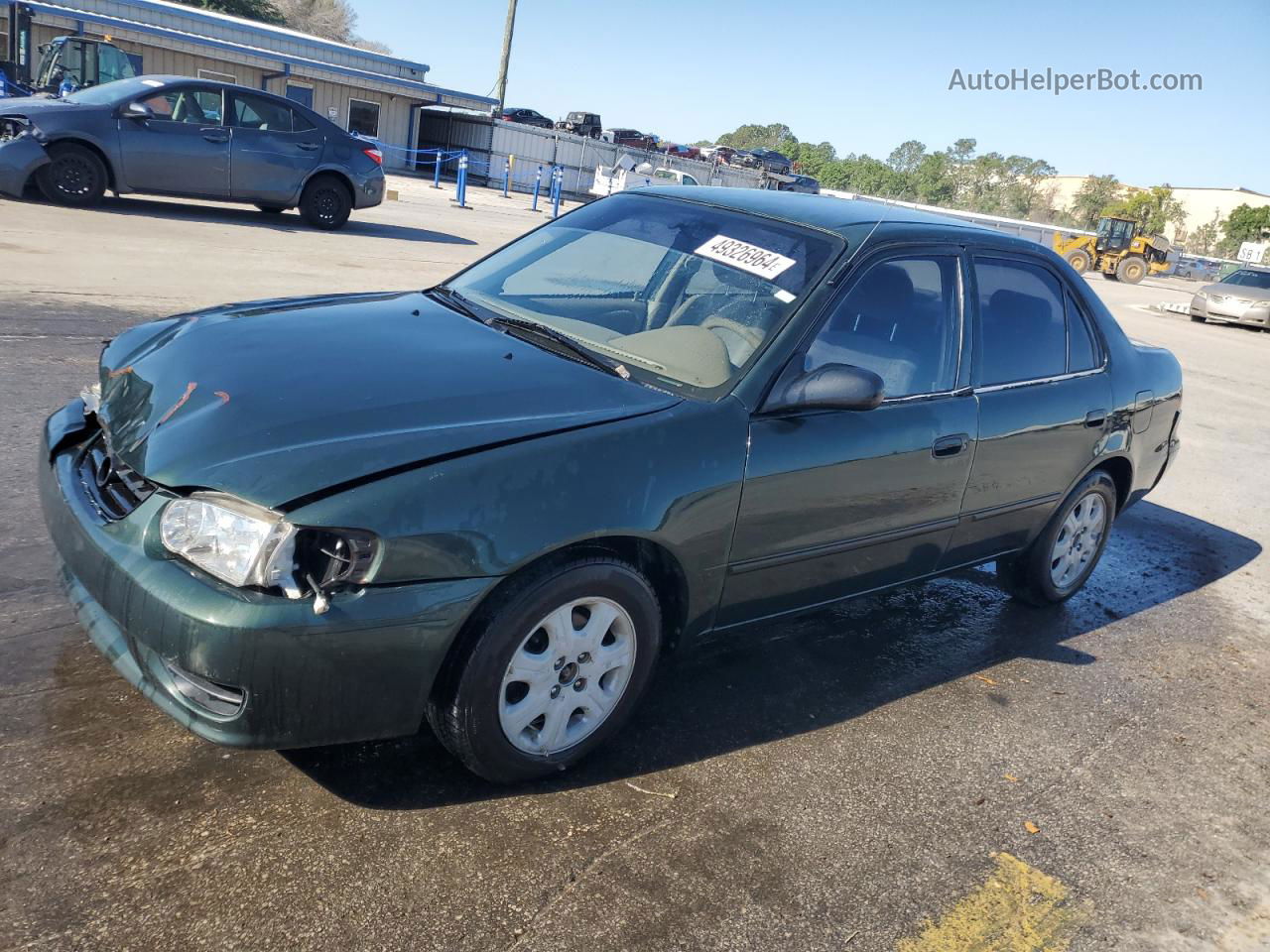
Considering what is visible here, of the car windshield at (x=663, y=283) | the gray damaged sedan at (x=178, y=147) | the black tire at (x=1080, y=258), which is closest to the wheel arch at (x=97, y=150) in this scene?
the gray damaged sedan at (x=178, y=147)

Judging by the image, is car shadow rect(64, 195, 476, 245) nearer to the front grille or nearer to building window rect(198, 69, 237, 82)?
the front grille

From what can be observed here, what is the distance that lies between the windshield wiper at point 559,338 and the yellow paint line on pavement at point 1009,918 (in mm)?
1749

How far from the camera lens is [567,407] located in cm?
281

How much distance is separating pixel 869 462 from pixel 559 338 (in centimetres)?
110

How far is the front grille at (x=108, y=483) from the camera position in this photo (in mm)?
2590

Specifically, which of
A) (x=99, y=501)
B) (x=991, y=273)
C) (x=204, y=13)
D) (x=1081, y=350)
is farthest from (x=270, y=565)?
(x=204, y=13)

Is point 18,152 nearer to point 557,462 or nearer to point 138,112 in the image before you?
point 138,112

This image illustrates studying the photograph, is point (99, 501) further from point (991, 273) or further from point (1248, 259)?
point (1248, 259)

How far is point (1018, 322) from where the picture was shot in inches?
163

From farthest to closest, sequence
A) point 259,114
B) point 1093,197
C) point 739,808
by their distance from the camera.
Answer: point 1093,197 < point 259,114 < point 739,808

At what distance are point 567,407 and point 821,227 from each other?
1343 mm

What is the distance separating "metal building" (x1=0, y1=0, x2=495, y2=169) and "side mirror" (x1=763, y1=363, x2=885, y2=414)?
2730 centimetres

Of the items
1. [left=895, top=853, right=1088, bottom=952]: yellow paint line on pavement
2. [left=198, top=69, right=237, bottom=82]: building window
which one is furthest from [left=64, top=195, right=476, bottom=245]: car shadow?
[left=198, top=69, right=237, bottom=82]: building window

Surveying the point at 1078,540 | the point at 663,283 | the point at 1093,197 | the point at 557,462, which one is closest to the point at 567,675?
the point at 557,462
